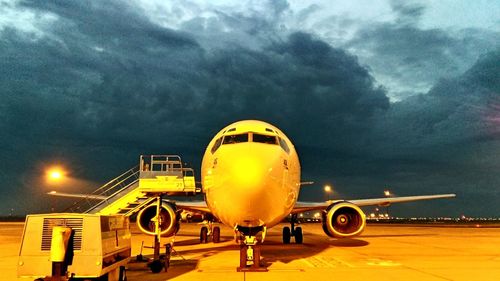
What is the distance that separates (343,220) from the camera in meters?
15.8

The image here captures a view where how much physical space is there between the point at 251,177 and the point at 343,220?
26.9 feet

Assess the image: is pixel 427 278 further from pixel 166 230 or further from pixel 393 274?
pixel 166 230

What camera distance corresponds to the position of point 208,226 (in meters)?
22.0

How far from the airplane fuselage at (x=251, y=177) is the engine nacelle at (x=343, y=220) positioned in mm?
4836

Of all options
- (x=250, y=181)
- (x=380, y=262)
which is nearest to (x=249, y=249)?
(x=250, y=181)

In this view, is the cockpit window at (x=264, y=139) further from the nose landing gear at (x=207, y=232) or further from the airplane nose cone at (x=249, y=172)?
the nose landing gear at (x=207, y=232)

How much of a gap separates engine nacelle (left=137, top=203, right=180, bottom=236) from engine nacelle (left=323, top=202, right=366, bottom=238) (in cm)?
553

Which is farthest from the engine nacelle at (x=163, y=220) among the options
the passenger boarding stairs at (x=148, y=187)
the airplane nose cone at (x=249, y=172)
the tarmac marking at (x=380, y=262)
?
the airplane nose cone at (x=249, y=172)

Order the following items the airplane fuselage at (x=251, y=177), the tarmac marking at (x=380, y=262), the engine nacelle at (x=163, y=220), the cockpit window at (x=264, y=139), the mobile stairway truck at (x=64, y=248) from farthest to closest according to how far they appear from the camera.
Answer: the engine nacelle at (x=163, y=220)
the tarmac marking at (x=380, y=262)
the cockpit window at (x=264, y=139)
the airplane fuselage at (x=251, y=177)
the mobile stairway truck at (x=64, y=248)

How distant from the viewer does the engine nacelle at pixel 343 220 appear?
50.1ft

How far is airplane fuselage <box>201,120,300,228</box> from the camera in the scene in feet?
29.2

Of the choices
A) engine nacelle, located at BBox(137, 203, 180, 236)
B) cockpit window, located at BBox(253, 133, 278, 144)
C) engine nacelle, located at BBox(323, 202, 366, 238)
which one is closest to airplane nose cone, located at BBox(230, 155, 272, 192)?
cockpit window, located at BBox(253, 133, 278, 144)

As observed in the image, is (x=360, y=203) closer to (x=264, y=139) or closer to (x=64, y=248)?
(x=264, y=139)

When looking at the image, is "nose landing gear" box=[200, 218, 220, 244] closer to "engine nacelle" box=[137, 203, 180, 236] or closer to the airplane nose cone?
"engine nacelle" box=[137, 203, 180, 236]
